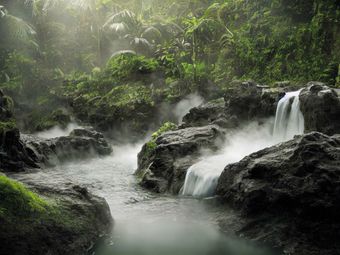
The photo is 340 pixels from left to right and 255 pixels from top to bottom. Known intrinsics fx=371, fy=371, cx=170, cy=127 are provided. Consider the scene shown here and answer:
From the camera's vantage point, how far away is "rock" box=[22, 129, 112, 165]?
15241mm

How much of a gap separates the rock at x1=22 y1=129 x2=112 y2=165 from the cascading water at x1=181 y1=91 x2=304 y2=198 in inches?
285

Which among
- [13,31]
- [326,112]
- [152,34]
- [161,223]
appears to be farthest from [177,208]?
[13,31]

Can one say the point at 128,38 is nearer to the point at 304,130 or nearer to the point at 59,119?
the point at 59,119

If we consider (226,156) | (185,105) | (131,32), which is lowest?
(226,156)

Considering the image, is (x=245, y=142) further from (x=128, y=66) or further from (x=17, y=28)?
(x=17, y=28)

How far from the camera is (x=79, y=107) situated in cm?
2442

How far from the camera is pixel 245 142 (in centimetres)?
1277

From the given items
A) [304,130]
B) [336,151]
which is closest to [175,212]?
[336,151]

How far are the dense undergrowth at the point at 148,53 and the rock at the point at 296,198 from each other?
9.69 meters

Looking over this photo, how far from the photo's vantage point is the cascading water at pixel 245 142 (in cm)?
962

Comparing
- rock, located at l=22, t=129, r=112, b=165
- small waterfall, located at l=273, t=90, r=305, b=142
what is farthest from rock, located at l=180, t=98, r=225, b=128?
rock, located at l=22, t=129, r=112, b=165

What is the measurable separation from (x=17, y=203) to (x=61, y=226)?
0.82 m

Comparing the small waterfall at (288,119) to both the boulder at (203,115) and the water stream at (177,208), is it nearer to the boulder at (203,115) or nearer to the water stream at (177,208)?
the water stream at (177,208)

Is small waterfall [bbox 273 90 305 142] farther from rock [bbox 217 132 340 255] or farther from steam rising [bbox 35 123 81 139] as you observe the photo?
steam rising [bbox 35 123 81 139]
